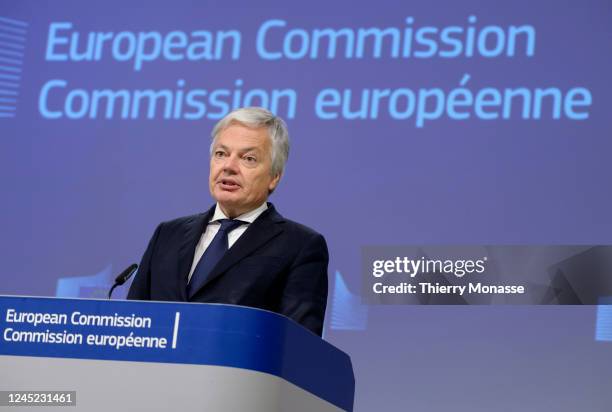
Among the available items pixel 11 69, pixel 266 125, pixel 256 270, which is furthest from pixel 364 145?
pixel 256 270

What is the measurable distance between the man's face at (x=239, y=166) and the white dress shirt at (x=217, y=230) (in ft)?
0.10

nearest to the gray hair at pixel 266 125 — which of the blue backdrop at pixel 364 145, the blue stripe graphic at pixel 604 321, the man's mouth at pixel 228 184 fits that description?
the man's mouth at pixel 228 184

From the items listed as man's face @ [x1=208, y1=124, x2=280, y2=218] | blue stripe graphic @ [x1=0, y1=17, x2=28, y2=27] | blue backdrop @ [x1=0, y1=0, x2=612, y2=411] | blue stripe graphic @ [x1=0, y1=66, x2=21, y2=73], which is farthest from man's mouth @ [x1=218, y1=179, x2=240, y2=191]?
blue stripe graphic @ [x1=0, y1=17, x2=28, y2=27]

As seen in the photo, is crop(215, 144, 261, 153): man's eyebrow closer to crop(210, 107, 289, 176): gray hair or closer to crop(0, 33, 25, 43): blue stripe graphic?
crop(210, 107, 289, 176): gray hair

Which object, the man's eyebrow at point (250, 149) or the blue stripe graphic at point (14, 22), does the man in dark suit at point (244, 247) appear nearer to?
the man's eyebrow at point (250, 149)

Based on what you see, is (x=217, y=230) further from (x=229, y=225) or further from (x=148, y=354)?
(x=148, y=354)

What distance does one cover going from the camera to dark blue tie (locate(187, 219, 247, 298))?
2.60m

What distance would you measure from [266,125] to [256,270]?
0.43 meters

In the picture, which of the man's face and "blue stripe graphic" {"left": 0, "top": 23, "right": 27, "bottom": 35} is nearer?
the man's face

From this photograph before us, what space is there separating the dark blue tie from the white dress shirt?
0.5 inches

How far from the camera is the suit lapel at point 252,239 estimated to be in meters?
2.57

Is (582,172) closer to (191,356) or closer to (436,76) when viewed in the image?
(436,76)

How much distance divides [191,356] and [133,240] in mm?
3284

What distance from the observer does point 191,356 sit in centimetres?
197
